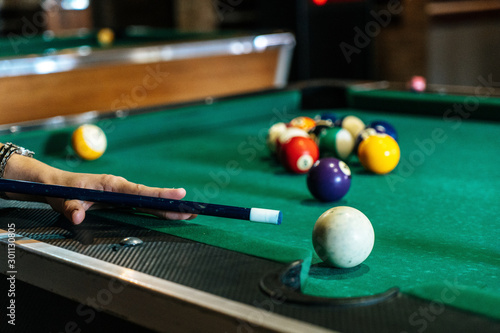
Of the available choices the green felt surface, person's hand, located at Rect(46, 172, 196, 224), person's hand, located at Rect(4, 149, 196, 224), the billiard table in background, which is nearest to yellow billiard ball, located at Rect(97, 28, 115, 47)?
the billiard table in background

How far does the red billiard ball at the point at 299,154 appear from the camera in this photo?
2061 millimetres

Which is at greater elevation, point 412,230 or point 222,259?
point 222,259

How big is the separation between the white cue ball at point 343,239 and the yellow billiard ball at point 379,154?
2.69ft

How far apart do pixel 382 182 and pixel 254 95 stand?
4.15ft

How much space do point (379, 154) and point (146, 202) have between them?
0.97 meters

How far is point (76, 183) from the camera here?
1452mm

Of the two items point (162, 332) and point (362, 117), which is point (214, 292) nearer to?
point (162, 332)

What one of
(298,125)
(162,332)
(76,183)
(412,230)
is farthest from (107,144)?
(162,332)

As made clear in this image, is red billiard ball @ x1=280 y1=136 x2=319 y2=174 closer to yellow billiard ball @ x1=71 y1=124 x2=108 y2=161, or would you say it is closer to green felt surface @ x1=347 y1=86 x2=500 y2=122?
yellow billiard ball @ x1=71 y1=124 x2=108 y2=161

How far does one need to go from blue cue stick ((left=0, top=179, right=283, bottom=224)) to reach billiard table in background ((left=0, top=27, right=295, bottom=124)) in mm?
2295

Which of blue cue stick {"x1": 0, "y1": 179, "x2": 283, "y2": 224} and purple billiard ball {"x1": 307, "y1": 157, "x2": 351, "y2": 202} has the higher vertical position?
blue cue stick {"x1": 0, "y1": 179, "x2": 283, "y2": 224}

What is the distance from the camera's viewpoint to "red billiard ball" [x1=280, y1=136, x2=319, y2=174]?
206 cm

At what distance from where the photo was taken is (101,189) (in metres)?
1.43

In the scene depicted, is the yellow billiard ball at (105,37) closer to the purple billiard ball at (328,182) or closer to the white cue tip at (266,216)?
the purple billiard ball at (328,182)
